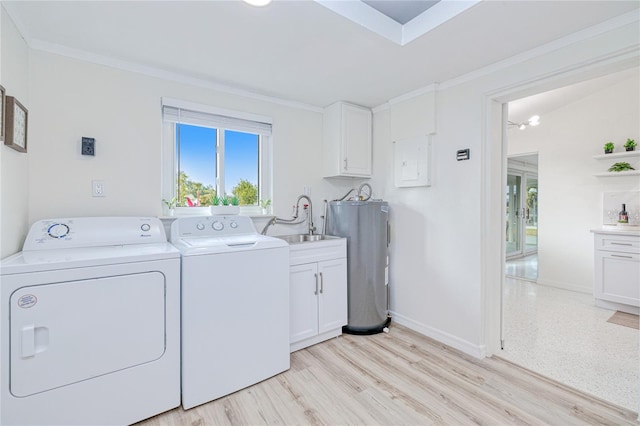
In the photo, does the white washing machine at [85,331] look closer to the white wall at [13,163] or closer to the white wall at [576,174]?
the white wall at [13,163]

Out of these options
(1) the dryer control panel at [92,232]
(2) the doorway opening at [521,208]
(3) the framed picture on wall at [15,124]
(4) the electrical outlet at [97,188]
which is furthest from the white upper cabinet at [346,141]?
(2) the doorway opening at [521,208]

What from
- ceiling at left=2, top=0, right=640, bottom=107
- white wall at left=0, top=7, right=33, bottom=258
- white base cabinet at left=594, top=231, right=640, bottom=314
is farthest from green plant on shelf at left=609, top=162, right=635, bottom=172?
white wall at left=0, top=7, right=33, bottom=258

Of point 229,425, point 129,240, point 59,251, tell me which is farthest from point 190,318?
point 59,251

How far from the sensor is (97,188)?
6.75 feet

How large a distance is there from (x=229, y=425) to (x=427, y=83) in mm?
2898

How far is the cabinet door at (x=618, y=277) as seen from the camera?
3.14 meters

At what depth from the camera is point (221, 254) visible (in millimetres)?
1807

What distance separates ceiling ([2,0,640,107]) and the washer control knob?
1.18 meters

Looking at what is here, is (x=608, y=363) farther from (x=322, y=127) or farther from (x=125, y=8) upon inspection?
(x=125, y=8)

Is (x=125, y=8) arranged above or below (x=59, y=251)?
above

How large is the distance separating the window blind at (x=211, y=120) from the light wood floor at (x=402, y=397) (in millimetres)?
2059

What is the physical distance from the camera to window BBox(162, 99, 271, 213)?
7.88 ft

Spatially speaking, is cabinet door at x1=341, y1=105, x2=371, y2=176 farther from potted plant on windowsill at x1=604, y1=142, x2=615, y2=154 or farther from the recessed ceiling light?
potted plant on windowsill at x1=604, y1=142, x2=615, y2=154

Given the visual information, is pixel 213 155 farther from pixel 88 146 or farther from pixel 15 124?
pixel 15 124
